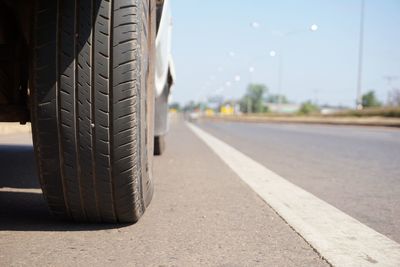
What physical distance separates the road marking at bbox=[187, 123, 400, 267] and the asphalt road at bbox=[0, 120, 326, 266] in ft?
0.29

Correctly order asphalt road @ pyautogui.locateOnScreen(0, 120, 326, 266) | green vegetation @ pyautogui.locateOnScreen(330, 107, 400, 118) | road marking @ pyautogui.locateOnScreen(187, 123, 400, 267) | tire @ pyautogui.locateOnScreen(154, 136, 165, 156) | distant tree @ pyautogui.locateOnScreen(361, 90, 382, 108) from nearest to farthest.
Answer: asphalt road @ pyautogui.locateOnScreen(0, 120, 326, 266)
road marking @ pyautogui.locateOnScreen(187, 123, 400, 267)
tire @ pyautogui.locateOnScreen(154, 136, 165, 156)
green vegetation @ pyautogui.locateOnScreen(330, 107, 400, 118)
distant tree @ pyautogui.locateOnScreen(361, 90, 382, 108)

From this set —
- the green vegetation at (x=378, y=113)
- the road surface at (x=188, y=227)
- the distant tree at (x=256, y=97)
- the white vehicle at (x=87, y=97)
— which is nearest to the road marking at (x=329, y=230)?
the road surface at (x=188, y=227)

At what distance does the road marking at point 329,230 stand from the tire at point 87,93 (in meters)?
1.17

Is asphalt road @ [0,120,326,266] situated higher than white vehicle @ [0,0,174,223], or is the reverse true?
white vehicle @ [0,0,174,223]

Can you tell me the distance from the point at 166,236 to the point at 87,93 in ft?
3.16

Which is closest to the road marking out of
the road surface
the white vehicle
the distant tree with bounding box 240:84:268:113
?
the road surface

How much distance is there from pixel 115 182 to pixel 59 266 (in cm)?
57

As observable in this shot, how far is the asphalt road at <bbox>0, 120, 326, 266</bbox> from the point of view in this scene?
2.58 metres

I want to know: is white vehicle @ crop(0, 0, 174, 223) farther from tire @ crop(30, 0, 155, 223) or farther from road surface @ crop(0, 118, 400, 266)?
road surface @ crop(0, 118, 400, 266)

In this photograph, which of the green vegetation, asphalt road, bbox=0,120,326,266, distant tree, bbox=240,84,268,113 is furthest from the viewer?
distant tree, bbox=240,84,268,113

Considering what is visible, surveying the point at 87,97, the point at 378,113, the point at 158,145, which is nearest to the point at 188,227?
the point at 87,97

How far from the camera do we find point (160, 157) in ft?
27.7

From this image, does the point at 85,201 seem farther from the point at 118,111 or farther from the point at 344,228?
the point at 344,228

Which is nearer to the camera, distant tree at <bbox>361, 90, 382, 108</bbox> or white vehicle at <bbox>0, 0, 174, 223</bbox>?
white vehicle at <bbox>0, 0, 174, 223</bbox>
